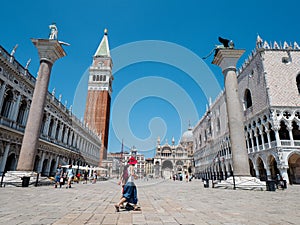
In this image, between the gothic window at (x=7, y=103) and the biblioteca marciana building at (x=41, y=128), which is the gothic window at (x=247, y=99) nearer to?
the biblioteca marciana building at (x=41, y=128)

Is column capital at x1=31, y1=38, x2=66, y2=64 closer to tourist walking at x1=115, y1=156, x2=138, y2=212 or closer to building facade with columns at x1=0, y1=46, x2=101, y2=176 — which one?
building facade with columns at x1=0, y1=46, x2=101, y2=176

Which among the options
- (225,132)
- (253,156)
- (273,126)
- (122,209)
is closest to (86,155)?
(225,132)

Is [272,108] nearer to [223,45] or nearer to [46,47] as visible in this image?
[223,45]

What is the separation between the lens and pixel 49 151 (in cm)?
2825

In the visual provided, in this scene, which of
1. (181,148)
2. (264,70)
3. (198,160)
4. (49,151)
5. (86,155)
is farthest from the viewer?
(181,148)

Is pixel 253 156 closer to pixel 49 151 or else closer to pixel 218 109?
pixel 218 109

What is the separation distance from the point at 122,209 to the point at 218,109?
1630 inches

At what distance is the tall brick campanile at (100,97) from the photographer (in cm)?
6712

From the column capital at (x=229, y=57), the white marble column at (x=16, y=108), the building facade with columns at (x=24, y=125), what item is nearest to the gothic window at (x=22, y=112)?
the building facade with columns at (x=24, y=125)

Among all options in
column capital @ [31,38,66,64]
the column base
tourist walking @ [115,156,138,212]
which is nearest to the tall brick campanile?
column capital @ [31,38,66,64]

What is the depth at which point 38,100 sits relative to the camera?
14.6m

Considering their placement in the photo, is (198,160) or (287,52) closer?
(287,52)

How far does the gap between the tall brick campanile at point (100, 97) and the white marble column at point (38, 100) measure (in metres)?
49.6

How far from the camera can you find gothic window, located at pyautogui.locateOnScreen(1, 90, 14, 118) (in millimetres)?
19703
